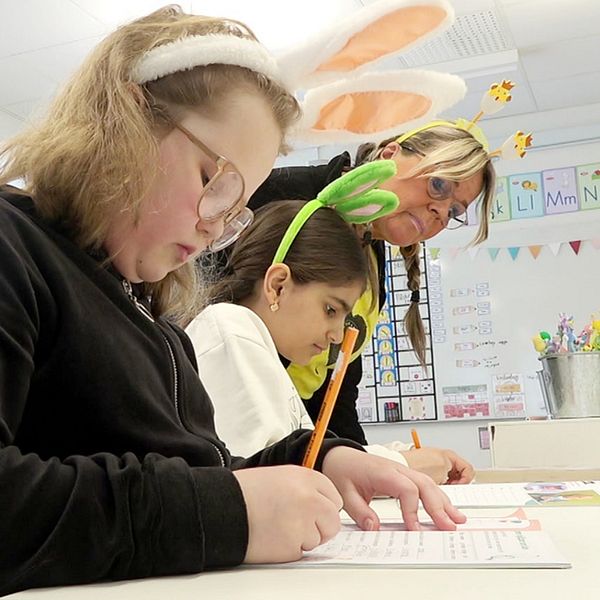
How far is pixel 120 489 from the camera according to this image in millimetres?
439

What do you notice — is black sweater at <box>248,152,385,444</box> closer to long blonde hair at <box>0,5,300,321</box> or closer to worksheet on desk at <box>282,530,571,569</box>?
long blonde hair at <box>0,5,300,321</box>

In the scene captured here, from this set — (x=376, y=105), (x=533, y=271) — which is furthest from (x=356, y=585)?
(x=533, y=271)

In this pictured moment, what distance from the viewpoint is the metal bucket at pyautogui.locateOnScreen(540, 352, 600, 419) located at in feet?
6.59

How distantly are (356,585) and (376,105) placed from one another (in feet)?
2.44

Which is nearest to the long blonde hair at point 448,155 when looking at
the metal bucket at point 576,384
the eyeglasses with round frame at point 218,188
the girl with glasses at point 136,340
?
the metal bucket at point 576,384

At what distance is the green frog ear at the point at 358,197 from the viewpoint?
1261mm

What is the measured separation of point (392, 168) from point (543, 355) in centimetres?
113

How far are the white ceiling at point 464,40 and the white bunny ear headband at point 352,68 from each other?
1499 mm

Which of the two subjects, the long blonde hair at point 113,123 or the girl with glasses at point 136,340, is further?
the long blonde hair at point 113,123

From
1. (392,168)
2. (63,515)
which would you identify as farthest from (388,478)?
(392,168)

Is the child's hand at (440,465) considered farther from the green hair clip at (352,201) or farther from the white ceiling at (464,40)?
the white ceiling at (464,40)

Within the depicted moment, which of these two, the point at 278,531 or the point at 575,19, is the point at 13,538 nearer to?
the point at 278,531

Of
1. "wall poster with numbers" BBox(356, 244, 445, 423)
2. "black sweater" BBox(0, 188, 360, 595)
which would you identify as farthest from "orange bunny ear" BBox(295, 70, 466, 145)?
"wall poster with numbers" BBox(356, 244, 445, 423)

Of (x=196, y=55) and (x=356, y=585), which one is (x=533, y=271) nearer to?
(x=196, y=55)
